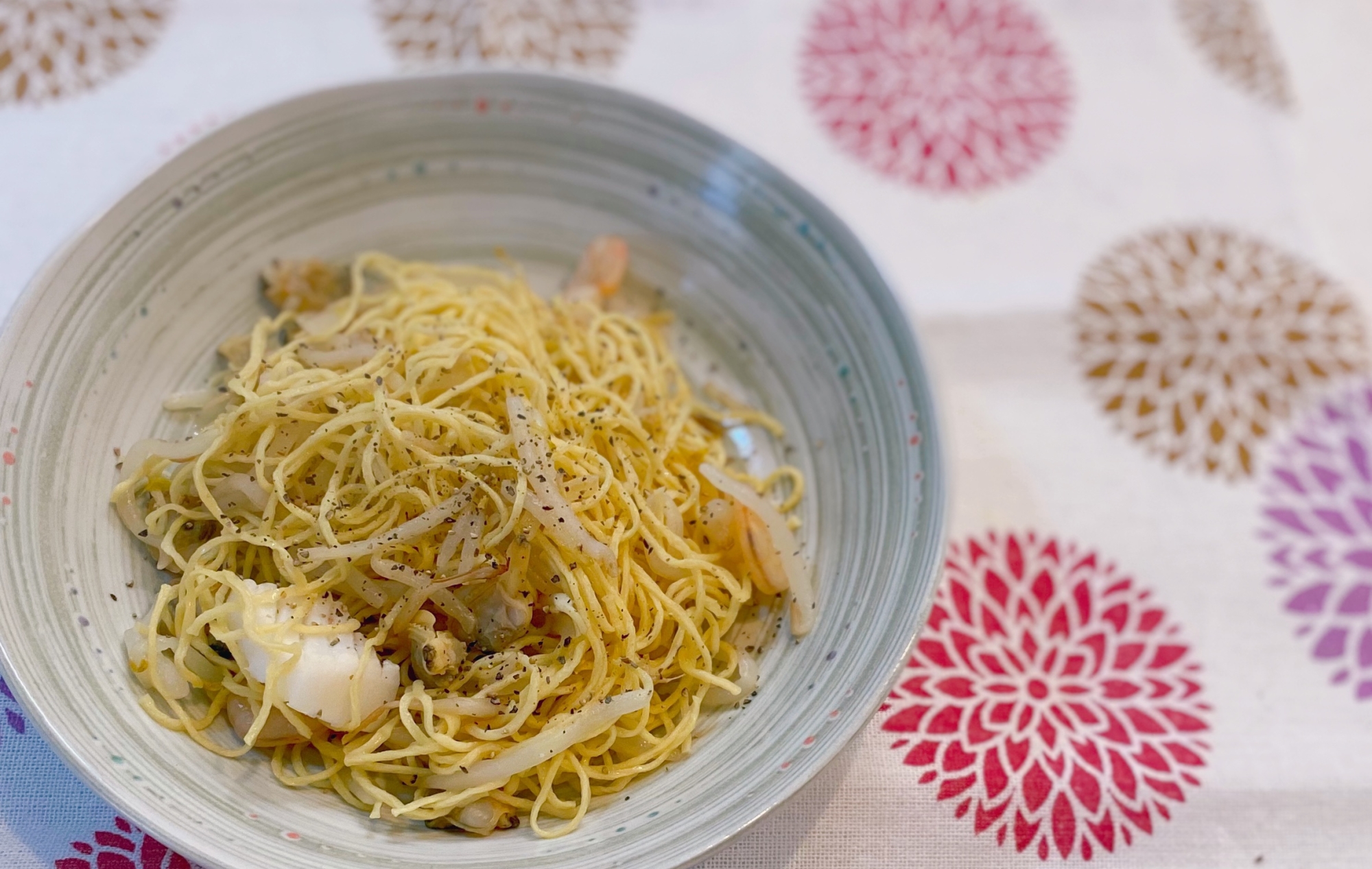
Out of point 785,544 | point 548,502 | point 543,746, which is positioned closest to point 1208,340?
point 785,544

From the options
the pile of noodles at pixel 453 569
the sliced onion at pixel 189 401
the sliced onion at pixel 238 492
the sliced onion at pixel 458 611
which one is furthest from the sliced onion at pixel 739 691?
the sliced onion at pixel 189 401

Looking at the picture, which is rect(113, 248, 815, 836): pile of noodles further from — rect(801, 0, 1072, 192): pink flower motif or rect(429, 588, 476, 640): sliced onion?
rect(801, 0, 1072, 192): pink flower motif

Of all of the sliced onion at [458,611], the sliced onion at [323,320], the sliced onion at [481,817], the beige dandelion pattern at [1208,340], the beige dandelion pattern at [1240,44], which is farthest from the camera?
the beige dandelion pattern at [1240,44]

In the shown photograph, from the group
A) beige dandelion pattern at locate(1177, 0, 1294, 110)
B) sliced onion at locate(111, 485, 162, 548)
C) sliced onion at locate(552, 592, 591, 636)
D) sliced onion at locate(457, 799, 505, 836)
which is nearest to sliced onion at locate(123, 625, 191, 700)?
sliced onion at locate(111, 485, 162, 548)

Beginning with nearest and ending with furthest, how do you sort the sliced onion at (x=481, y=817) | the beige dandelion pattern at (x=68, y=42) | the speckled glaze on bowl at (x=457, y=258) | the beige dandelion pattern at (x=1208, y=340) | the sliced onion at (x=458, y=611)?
1. the speckled glaze on bowl at (x=457, y=258)
2. the sliced onion at (x=481, y=817)
3. the sliced onion at (x=458, y=611)
4. the beige dandelion pattern at (x=1208, y=340)
5. the beige dandelion pattern at (x=68, y=42)

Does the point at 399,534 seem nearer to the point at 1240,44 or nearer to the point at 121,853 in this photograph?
the point at 121,853

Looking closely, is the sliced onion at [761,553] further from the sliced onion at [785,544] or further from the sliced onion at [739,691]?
the sliced onion at [739,691]

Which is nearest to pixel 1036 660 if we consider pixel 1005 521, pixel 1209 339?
pixel 1005 521
